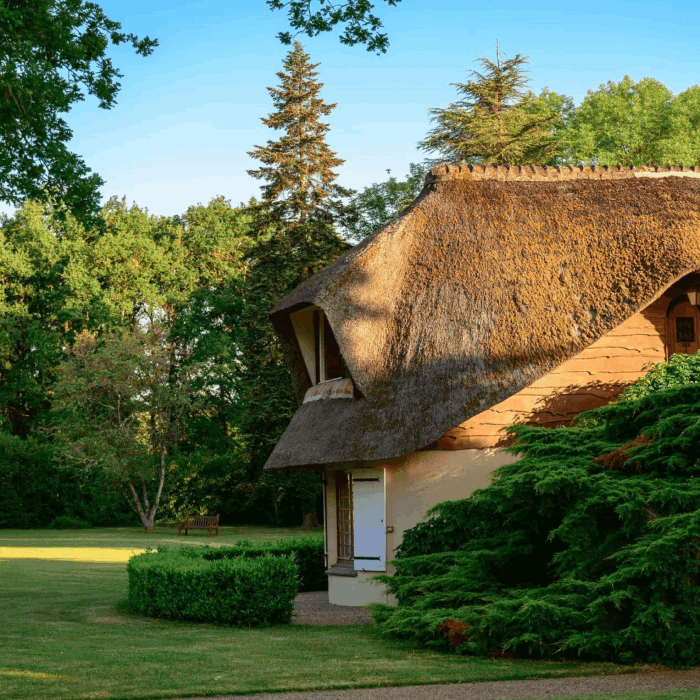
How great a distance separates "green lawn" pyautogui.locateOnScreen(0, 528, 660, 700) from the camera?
29.3 feet

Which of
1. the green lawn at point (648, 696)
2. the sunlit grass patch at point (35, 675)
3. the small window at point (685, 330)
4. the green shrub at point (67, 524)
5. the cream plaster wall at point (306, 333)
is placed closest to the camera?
the green lawn at point (648, 696)

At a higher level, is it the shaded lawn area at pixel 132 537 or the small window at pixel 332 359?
the small window at pixel 332 359

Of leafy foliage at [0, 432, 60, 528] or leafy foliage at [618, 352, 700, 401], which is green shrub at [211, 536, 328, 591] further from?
leafy foliage at [0, 432, 60, 528]

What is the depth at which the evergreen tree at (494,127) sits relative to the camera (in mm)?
36812

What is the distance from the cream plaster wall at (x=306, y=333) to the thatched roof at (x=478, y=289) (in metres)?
1.22

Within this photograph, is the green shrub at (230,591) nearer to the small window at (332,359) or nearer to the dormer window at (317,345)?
the small window at (332,359)

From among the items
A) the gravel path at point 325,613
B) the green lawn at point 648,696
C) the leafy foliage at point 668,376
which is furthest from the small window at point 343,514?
the green lawn at point 648,696

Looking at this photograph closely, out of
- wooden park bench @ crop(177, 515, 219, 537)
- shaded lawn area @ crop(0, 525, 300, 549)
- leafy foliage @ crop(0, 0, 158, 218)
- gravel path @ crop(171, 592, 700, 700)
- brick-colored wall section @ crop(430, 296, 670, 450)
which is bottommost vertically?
shaded lawn area @ crop(0, 525, 300, 549)

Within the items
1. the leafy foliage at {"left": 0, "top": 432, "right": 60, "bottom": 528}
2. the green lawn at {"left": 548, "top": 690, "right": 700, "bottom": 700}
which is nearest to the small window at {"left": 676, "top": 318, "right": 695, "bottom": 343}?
the green lawn at {"left": 548, "top": 690, "right": 700, "bottom": 700}

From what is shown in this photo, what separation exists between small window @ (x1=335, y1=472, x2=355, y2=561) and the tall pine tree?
66.6ft

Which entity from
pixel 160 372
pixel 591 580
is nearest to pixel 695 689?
pixel 591 580

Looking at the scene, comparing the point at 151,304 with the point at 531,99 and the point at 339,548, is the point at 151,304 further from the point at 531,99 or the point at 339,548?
the point at 339,548

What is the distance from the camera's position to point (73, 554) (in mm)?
30766

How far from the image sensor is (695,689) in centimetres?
815
